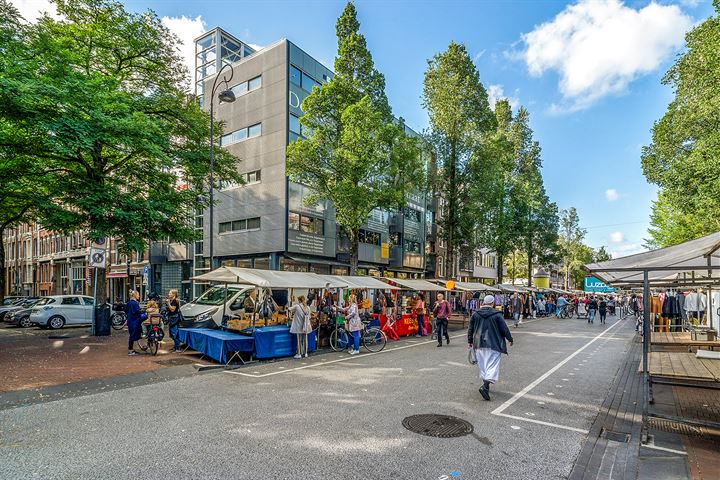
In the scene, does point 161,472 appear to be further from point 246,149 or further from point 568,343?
point 246,149

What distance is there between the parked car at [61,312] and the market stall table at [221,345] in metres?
11.7

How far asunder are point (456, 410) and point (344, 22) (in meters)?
22.4

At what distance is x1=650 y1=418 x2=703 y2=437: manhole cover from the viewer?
578 cm

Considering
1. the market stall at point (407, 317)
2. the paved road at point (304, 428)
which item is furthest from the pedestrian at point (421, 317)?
the paved road at point (304, 428)

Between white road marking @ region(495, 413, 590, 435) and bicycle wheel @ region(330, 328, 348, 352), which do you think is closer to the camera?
white road marking @ region(495, 413, 590, 435)

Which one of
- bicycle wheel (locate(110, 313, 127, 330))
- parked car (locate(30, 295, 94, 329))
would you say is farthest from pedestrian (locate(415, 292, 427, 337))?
parked car (locate(30, 295, 94, 329))

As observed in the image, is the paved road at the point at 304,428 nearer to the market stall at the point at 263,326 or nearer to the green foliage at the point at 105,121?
the market stall at the point at 263,326

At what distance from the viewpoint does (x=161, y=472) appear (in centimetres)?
427

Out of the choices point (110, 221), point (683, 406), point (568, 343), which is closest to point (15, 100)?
point (110, 221)

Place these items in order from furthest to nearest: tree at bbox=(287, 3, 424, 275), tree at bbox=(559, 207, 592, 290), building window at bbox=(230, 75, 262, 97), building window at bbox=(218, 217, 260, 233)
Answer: tree at bbox=(559, 207, 592, 290)
building window at bbox=(230, 75, 262, 97)
building window at bbox=(218, 217, 260, 233)
tree at bbox=(287, 3, 424, 275)

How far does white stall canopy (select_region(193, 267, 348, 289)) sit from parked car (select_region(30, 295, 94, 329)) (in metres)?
10.9

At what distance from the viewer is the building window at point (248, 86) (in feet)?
97.0

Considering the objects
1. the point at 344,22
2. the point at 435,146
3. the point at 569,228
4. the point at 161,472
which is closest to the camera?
the point at 161,472

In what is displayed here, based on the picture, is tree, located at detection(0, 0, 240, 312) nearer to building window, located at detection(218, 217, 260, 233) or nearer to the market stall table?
building window, located at detection(218, 217, 260, 233)
